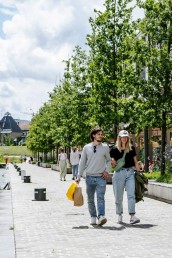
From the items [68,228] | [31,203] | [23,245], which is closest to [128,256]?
[23,245]

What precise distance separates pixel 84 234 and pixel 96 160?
1.65m

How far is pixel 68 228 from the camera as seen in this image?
1127 cm

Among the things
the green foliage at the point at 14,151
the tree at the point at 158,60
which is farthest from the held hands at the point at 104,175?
the green foliage at the point at 14,151

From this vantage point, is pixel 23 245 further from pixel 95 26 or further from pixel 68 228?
pixel 95 26

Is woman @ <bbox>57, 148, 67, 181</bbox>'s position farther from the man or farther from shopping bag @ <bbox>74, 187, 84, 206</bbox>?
the man

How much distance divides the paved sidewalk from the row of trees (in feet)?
28.4

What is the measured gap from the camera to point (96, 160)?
11.5 m

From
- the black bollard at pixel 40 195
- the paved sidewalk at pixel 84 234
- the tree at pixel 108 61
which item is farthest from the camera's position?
the tree at pixel 108 61

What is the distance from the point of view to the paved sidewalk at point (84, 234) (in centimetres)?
854

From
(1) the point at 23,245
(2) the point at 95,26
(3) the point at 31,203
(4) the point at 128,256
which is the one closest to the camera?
(4) the point at 128,256

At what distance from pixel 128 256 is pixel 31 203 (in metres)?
9.17

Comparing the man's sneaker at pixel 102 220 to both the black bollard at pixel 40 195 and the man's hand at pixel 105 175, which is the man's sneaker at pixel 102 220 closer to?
the man's hand at pixel 105 175

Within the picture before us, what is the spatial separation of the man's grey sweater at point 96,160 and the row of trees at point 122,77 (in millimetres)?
11706

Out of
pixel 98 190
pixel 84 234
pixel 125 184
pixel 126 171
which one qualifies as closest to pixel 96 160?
pixel 98 190
